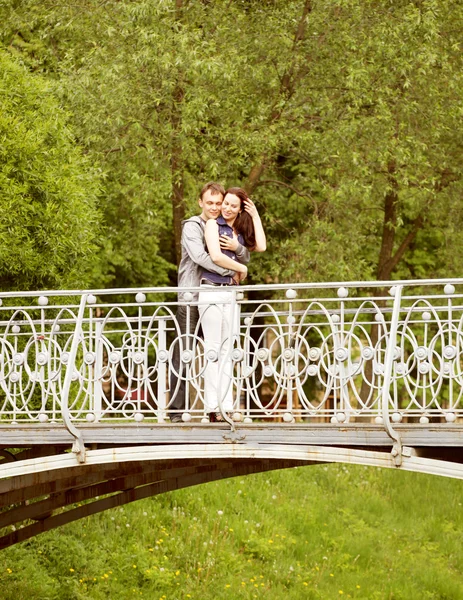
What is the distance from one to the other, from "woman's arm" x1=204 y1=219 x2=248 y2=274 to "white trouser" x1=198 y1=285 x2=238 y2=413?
19cm

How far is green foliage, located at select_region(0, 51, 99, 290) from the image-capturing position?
15.5 metres

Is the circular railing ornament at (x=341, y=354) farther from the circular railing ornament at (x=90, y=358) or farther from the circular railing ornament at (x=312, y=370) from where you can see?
the circular railing ornament at (x=90, y=358)

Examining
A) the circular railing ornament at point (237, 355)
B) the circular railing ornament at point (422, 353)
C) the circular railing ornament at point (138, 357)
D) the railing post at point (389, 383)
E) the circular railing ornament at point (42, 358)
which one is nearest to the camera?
the railing post at point (389, 383)

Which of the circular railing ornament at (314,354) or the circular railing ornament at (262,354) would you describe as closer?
the circular railing ornament at (314,354)

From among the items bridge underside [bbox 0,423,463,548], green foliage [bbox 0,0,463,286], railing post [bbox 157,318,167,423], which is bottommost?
bridge underside [bbox 0,423,463,548]

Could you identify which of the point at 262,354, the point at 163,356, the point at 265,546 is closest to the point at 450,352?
the point at 262,354

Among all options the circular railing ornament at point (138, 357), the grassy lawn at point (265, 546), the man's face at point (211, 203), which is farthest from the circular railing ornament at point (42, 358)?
the grassy lawn at point (265, 546)

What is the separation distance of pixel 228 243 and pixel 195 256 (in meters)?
0.29

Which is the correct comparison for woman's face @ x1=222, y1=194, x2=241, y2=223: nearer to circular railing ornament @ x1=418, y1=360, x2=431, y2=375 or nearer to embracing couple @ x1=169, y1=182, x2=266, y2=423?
embracing couple @ x1=169, y1=182, x2=266, y2=423

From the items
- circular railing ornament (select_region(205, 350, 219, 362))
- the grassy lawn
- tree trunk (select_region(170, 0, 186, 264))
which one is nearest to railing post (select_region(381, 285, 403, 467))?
circular railing ornament (select_region(205, 350, 219, 362))

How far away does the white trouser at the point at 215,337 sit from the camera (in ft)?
33.2

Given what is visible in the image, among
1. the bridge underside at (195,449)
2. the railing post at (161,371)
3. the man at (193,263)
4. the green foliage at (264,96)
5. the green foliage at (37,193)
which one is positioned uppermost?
the green foliage at (264,96)

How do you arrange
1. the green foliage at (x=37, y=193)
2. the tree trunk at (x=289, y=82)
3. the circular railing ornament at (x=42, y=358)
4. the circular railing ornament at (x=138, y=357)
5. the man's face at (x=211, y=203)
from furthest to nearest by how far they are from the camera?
the tree trunk at (x=289, y=82) < the green foliage at (x=37, y=193) < the circular railing ornament at (x=42, y=358) < the circular railing ornament at (x=138, y=357) < the man's face at (x=211, y=203)

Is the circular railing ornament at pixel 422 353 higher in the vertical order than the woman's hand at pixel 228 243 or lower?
lower
